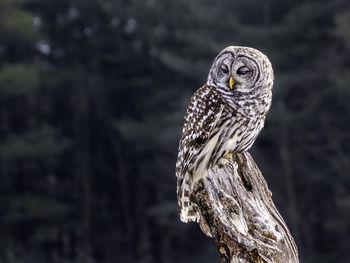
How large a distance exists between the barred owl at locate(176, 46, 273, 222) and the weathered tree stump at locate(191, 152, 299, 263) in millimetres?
563

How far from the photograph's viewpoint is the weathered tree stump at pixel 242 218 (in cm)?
377

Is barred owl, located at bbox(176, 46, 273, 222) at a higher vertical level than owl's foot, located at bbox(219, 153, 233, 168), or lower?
higher

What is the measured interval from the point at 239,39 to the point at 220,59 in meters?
14.7

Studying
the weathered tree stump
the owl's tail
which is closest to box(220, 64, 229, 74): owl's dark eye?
the owl's tail

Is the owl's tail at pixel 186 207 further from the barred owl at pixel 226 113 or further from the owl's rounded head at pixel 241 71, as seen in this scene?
the owl's rounded head at pixel 241 71

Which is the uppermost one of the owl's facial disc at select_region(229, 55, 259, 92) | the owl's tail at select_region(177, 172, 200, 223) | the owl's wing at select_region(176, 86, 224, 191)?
the owl's facial disc at select_region(229, 55, 259, 92)

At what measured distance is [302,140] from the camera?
21094 mm

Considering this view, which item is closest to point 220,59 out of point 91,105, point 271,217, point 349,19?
point 271,217

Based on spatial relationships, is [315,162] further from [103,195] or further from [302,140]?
[103,195]

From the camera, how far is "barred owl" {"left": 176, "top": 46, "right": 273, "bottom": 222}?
196 inches

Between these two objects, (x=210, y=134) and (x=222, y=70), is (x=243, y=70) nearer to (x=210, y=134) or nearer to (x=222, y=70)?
(x=222, y=70)

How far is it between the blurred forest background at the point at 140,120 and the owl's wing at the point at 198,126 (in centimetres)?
1301

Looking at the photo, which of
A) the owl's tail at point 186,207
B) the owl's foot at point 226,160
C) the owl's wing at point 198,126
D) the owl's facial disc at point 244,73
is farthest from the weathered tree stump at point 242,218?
the owl's facial disc at point 244,73

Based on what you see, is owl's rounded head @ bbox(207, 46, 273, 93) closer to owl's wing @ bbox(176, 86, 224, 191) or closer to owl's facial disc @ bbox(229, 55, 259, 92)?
owl's facial disc @ bbox(229, 55, 259, 92)
